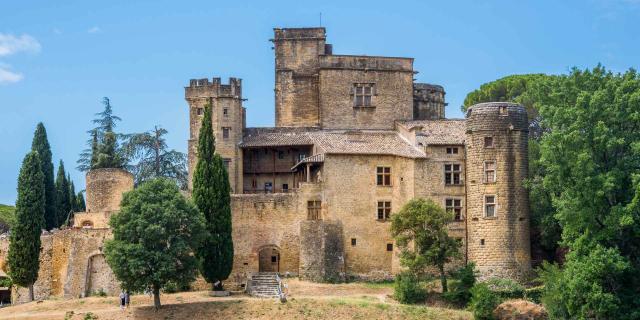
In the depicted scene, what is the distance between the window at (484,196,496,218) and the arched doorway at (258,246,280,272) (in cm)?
1261

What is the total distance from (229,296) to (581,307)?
742 inches

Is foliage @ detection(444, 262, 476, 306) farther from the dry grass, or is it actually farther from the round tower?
the round tower

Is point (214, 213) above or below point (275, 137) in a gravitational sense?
below

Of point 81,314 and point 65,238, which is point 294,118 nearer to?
point 65,238

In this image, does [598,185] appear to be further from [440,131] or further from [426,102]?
[426,102]

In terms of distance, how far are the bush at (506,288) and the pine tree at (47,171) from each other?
1195 inches

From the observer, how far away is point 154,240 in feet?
170

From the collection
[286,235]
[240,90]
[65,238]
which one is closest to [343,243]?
[286,235]

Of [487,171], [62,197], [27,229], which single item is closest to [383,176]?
[487,171]

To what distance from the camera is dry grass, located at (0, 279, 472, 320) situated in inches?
2014

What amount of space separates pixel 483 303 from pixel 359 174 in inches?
492

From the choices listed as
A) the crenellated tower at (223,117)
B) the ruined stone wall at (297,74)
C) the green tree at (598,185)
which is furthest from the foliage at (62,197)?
the green tree at (598,185)

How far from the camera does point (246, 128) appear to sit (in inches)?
2611

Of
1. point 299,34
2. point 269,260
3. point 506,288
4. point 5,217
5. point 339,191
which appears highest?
point 299,34
